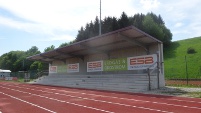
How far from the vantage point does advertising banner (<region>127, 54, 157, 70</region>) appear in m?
21.1

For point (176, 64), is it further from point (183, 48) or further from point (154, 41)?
point (154, 41)

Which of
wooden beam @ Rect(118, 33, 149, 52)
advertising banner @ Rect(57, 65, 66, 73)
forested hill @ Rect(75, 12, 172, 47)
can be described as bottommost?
advertising banner @ Rect(57, 65, 66, 73)

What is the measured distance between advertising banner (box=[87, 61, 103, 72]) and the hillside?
16.1 m

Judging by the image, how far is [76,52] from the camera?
101 feet

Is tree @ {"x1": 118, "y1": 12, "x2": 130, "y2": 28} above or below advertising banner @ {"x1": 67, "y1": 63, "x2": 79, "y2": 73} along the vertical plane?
above

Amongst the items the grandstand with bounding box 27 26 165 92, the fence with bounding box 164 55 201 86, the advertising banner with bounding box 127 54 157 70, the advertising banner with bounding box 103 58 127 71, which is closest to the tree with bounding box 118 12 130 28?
the fence with bounding box 164 55 201 86

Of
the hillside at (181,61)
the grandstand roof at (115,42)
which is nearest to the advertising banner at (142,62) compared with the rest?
the grandstand roof at (115,42)

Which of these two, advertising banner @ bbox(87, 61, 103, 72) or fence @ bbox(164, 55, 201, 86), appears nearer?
advertising banner @ bbox(87, 61, 103, 72)

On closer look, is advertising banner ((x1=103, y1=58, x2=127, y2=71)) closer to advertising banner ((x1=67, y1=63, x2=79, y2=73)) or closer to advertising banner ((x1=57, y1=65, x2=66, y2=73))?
advertising banner ((x1=67, y1=63, x2=79, y2=73))

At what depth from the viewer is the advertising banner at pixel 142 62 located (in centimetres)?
2111

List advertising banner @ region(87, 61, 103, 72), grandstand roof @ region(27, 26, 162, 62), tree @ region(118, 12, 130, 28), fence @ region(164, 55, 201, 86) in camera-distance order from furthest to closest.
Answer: tree @ region(118, 12, 130, 28), fence @ region(164, 55, 201, 86), advertising banner @ region(87, 61, 103, 72), grandstand roof @ region(27, 26, 162, 62)

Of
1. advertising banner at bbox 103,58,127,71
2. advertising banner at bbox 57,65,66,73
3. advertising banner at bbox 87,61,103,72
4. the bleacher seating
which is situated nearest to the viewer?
the bleacher seating

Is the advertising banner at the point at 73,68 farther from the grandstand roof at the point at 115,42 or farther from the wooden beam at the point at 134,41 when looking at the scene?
the wooden beam at the point at 134,41

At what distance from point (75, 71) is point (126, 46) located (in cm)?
1083
